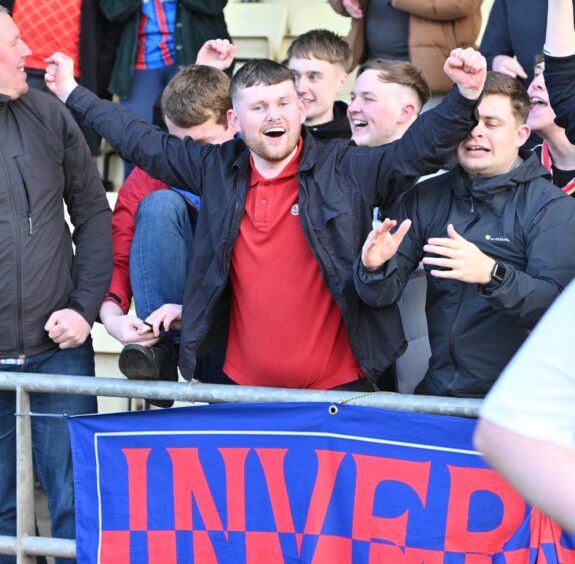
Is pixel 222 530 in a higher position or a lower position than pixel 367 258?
lower

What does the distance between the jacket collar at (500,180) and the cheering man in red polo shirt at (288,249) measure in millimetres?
151

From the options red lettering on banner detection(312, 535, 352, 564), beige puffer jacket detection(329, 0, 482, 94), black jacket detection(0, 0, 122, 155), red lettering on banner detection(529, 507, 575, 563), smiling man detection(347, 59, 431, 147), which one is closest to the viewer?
red lettering on banner detection(529, 507, 575, 563)

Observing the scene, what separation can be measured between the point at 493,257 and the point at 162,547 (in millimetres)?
1322

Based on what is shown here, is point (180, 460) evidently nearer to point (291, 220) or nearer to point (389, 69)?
point (291, 220)

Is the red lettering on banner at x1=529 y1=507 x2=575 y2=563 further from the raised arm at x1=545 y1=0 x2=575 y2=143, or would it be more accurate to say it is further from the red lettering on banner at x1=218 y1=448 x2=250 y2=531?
the raised arm at x1=545 y1=0 x2=575 y2=143

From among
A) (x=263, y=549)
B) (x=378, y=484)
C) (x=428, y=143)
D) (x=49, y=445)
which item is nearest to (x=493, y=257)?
(x=428, y=143)

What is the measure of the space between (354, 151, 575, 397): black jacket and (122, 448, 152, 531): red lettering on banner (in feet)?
2.71

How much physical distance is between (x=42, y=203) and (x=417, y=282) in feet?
4.37

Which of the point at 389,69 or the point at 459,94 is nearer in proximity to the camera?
the point at 459,94

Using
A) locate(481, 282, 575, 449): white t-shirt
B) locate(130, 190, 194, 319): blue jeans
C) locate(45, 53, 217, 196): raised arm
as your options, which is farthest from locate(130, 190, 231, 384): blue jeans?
locate(481, 282, 575, 449): white t-shirt

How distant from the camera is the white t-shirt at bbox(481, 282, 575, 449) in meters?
1.02

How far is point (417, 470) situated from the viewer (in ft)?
8.87

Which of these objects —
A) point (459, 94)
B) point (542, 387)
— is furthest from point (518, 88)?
point (542, 387)

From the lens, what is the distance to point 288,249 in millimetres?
3107
